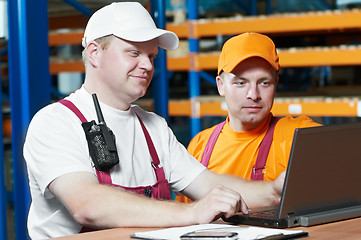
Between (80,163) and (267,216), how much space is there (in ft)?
2.16

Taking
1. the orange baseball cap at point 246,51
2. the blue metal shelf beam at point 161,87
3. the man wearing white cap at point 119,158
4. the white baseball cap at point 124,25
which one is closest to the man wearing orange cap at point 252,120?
the orange baseball cap at point 246,51

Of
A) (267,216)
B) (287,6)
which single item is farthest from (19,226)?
(287,6)

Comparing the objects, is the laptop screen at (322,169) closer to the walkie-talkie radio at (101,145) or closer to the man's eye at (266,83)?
the walkie-talkie radio at (101,145)

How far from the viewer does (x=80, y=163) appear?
2.03 m

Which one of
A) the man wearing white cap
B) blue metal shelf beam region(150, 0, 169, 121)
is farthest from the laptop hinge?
blue metal shelf beam region(150, 0, 169, 121)

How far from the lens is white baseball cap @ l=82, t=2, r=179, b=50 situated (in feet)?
7.34

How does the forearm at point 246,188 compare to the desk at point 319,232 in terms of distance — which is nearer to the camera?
the desk at point 319,232

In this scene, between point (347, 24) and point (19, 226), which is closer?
point (19, 226)

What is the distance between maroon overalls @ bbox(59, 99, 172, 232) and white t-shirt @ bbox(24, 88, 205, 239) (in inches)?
0.8

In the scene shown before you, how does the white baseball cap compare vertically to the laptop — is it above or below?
above

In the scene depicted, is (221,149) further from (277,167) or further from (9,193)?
(9,193)

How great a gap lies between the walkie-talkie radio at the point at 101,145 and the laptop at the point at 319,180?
50 centimetres

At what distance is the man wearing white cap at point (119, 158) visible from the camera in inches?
73.9

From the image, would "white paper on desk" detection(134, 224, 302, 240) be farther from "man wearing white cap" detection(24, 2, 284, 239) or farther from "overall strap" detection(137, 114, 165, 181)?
"overall strap" detection(137, 114, 165, 181)
